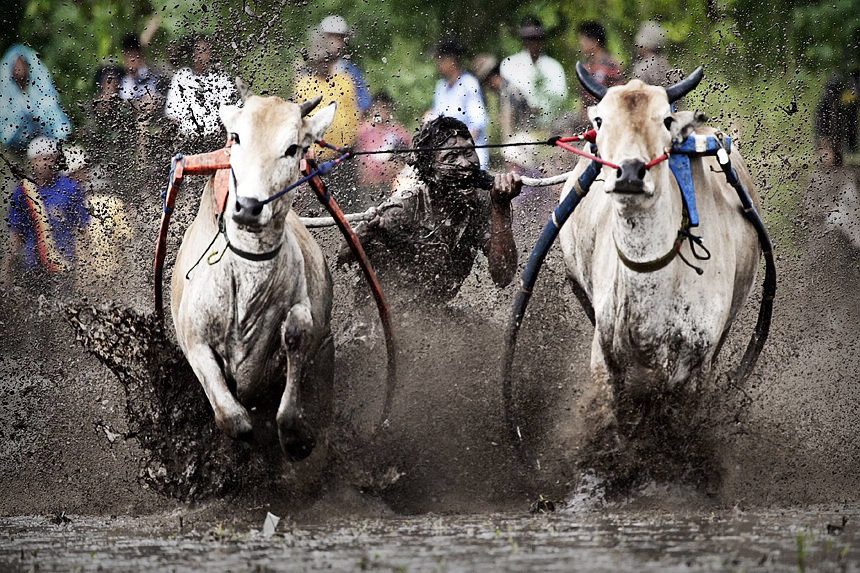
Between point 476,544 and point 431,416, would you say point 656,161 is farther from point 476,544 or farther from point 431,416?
point 431,416

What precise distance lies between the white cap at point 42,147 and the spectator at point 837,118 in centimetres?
610

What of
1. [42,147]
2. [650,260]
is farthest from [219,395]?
[42,147]

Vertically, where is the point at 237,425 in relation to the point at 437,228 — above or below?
below

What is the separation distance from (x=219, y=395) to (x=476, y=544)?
2098 millimetres

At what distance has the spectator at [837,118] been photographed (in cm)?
1248

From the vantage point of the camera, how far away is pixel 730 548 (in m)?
6.25

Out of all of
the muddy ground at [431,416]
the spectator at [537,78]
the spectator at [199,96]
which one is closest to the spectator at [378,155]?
the muddy ground at [431,416]

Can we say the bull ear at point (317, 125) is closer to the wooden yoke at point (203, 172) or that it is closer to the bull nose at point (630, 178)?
the wooden yoke at point (203, 172)

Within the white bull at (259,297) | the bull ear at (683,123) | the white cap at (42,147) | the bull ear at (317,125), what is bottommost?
the white bull at (259,297)

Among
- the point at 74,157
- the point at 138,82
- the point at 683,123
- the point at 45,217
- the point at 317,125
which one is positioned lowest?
the point at 683,123

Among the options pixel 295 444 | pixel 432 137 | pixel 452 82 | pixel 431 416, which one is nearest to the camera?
pixel 295 444

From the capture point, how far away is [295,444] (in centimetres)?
833

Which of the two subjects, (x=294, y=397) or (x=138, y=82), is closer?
(x=294, y=397)

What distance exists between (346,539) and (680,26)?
8.47 metres
